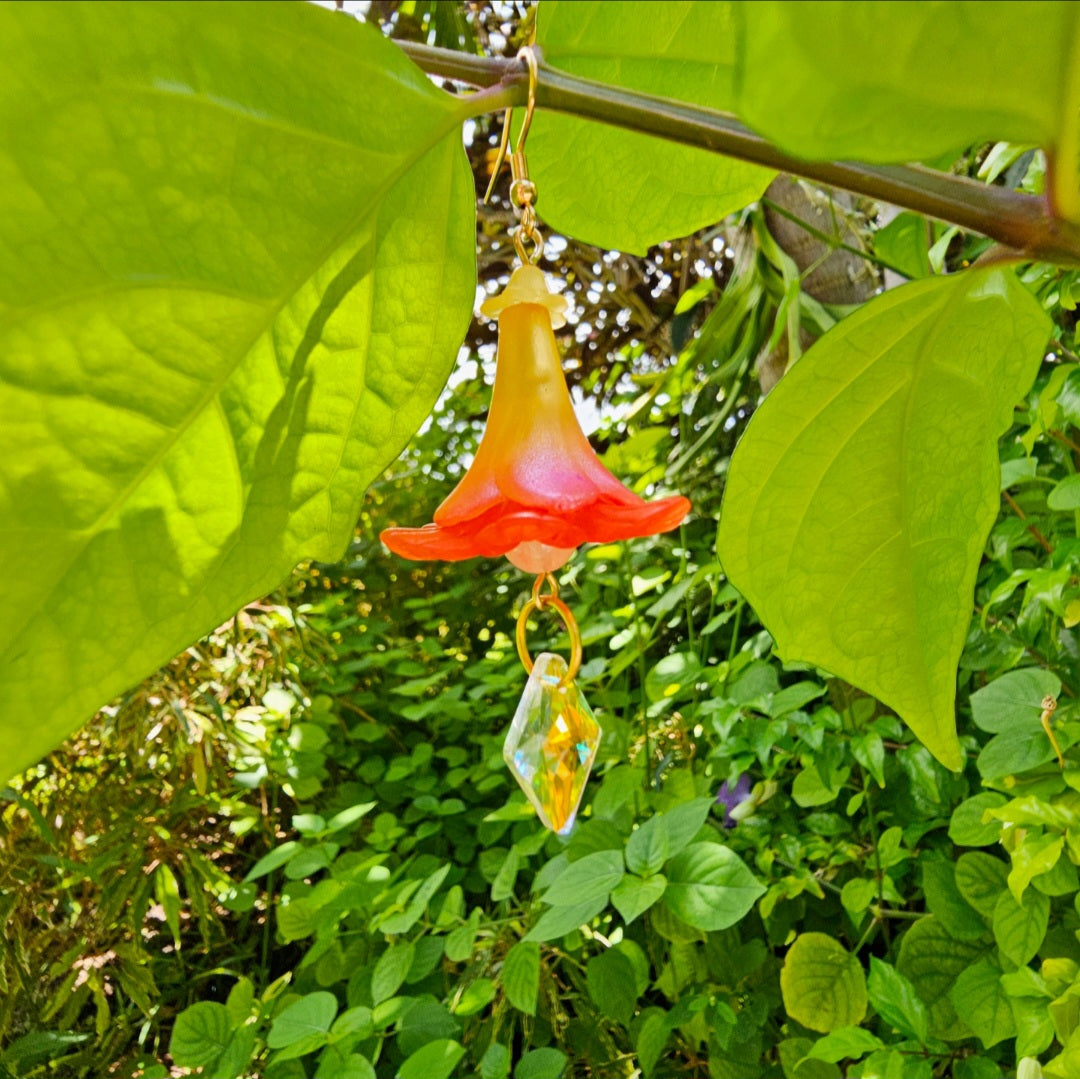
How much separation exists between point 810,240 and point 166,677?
79 centimetres

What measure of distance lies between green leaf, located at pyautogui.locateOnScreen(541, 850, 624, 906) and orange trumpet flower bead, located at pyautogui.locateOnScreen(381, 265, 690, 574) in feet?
1.25

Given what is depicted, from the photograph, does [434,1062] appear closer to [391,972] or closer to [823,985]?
[391,972]

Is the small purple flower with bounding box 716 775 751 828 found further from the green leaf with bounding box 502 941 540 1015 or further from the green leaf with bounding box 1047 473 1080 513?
the green leaf with bounding box 1047 473 1080 513

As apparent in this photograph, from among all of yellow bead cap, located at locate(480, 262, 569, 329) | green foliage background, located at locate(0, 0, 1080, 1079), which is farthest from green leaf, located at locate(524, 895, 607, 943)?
yellow bead cap, located at locate(480, 262, 569, 329)

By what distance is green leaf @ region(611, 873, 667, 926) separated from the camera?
607 mm

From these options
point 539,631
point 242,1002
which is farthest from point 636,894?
point 539,631

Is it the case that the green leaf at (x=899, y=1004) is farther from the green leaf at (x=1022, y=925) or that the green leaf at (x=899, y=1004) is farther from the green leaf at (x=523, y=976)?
the green leaf at (x=523, y=976)

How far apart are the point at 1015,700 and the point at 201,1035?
0.63 m

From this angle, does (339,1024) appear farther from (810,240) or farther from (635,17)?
(810,240)

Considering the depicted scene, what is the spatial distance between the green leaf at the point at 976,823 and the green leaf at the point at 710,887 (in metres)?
0.12

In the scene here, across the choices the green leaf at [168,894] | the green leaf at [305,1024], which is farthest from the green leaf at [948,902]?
the green leaf at [168,894]

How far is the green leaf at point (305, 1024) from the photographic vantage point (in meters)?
0.70

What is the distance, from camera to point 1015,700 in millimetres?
548

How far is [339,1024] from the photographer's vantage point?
71cm
